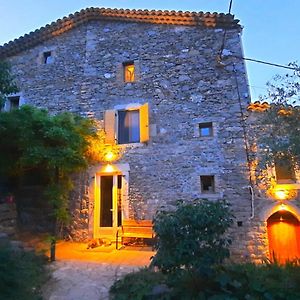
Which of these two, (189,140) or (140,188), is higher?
(189,140)

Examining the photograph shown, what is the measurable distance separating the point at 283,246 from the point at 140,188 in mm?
4164

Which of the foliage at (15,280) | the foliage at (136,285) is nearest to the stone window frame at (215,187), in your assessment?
the foliage at (136,285)

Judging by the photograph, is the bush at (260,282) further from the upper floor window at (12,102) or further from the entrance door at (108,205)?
the upper floor window at (12,102)

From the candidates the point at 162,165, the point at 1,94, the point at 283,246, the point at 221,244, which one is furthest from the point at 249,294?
the point at 1,94

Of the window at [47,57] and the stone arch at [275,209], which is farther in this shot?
the window at [47,57]

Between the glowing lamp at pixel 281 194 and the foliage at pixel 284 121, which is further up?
the foliage at pixel 284 121

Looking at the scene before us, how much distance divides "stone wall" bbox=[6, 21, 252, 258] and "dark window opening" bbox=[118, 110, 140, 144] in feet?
1.16

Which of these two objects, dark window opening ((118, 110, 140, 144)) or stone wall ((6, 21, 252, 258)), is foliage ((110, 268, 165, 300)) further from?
dark window opening ((118, 110, 140, 144))

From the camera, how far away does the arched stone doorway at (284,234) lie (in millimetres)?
7754

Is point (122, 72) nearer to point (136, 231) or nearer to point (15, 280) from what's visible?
point (136, 231)

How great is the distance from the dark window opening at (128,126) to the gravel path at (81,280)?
13.5 feet

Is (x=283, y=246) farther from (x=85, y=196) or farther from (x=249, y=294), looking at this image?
(x=85, y=196)

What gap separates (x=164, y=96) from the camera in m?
9.18

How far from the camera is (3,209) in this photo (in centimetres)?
744
